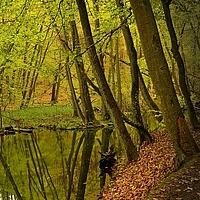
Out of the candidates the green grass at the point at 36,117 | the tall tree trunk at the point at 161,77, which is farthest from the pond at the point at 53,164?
the tall tree trunk at the point at 161,77

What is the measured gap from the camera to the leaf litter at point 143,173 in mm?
9344

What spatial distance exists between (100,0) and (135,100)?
4.03 meters

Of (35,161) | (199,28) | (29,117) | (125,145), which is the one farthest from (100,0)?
(29,117)

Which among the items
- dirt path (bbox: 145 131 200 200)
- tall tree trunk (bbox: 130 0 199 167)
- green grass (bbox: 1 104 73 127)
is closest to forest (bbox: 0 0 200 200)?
tall tree trunk (bbox: 130 0 199 167)

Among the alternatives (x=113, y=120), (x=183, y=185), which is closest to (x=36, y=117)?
(x=113, y=120)

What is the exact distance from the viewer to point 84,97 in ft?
78.9

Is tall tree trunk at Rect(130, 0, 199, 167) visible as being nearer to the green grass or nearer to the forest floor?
the forest floor

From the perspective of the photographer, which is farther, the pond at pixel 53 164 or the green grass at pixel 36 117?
the green grass at pixel 36 117

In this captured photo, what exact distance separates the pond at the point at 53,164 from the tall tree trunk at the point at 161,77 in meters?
3.59

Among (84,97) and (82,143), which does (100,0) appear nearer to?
(82,143)

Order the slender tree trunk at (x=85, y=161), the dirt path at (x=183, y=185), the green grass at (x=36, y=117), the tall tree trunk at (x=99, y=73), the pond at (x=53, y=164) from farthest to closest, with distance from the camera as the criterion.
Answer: the green grass at (x=36, y=117) → the pond at (x=53, y=164) → the slender tree trunk at (x=85, y=161) → the tall tree trunk at (x=99, y=73) → the dirt path at (x=183, y=185)

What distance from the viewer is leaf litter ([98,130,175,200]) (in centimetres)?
934

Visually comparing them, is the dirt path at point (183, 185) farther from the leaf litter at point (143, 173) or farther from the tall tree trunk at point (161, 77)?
the leaf litter at point (143, 173)

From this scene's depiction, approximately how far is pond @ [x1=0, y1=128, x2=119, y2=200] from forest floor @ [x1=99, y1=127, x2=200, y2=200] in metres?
0.96
